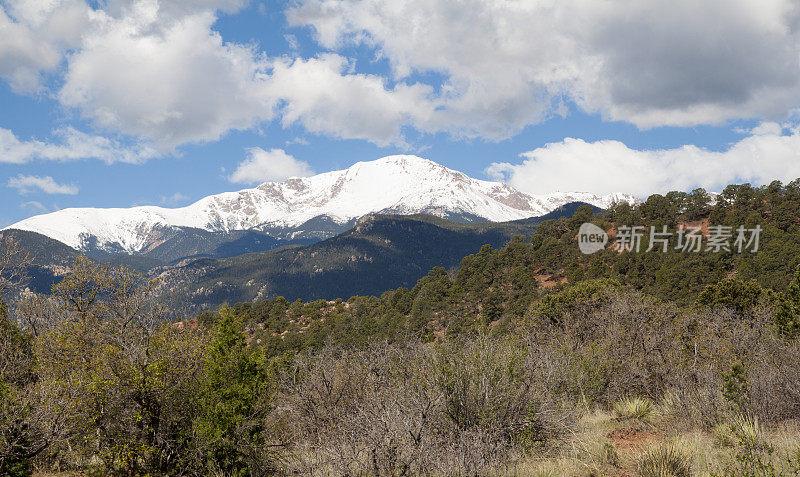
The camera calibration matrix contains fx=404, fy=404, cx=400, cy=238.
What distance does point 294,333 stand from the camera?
304ft

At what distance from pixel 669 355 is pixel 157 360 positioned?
981 inches

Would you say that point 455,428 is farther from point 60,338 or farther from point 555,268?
point 555,268

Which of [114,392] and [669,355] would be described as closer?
[114,392]

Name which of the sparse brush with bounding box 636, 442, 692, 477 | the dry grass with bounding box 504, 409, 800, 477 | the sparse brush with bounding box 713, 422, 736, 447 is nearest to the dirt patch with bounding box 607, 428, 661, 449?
the dry grass with bounding box 504, 409, 800, 477

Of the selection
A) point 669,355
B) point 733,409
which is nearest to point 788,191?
point 669,355

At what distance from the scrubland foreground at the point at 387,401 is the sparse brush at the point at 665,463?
0.04m

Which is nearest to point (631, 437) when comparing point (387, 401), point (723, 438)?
point (723, 438)

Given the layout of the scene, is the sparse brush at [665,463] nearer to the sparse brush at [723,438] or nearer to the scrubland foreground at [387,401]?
the scrubland foreground at [387,401]

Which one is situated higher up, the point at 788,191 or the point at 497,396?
the point at 788,191

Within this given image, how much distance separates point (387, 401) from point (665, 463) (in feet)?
23.8

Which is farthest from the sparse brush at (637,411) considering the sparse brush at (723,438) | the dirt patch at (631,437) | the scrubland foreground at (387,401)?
the sparse brush at (723,438)

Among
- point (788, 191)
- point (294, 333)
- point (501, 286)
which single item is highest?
point (788, 191)

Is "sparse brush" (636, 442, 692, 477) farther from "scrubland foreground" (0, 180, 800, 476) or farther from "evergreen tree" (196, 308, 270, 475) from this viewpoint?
"evergreen tree" (196, 308, 270, 475)

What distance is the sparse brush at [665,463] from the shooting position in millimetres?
8188
